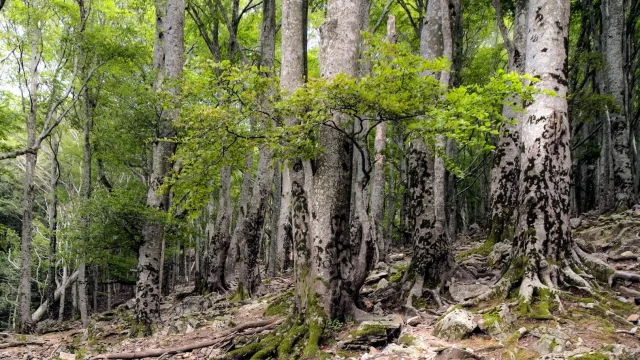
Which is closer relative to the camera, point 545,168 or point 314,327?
point 314,327

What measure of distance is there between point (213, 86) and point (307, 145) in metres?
1.31

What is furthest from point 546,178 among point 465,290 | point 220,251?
point 220,251

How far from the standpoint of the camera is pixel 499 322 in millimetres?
4707

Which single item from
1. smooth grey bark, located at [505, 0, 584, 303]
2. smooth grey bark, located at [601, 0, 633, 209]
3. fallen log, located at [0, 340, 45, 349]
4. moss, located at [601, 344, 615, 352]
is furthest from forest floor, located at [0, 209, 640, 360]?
smooth grey bark, located at [601, 0, 633, 209]

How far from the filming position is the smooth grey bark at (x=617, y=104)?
10812mm

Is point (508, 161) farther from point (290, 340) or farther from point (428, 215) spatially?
point (290, 340)

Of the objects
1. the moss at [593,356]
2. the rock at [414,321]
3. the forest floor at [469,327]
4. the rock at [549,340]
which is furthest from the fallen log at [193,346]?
the moss at [593,356]

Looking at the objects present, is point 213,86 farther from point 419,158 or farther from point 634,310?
point 634,310

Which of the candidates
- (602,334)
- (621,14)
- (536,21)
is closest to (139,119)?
(536,21)

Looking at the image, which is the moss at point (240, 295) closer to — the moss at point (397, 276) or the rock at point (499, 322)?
the moss at point (397, 276)

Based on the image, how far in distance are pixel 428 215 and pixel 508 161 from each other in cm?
342

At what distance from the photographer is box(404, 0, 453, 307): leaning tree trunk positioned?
22.0ft

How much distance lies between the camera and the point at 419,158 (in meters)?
7.17

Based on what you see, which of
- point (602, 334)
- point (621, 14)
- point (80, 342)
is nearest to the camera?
point (602, 334)
